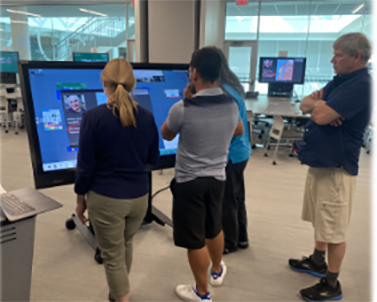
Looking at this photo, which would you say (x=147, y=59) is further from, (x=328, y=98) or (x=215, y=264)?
(x=215, y=264)

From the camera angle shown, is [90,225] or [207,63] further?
[90,225]

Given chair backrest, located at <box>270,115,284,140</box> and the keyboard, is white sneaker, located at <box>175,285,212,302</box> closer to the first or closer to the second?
the keyboard

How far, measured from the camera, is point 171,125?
1552 millimetres

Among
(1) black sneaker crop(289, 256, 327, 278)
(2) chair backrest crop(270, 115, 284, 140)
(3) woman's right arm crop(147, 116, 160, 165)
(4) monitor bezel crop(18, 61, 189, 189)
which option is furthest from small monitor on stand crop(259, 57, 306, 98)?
(3) woman's right arm crop(147, 116, 160, 165)

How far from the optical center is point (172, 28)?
259 centimetres

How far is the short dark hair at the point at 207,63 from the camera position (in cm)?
153

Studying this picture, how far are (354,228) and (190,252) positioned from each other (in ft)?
6.58

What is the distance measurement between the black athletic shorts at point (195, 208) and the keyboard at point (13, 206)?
0.72m

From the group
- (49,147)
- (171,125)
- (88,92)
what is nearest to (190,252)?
(171,125)

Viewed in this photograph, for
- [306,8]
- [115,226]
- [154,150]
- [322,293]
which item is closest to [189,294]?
[115,226]

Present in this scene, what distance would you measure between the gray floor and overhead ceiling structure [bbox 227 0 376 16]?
680 centimetres

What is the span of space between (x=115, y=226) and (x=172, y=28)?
1782 mm

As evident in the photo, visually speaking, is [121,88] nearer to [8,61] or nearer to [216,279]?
[216,279]

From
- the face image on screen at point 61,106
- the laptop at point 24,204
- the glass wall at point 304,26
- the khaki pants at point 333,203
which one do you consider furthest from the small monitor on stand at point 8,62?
the khaki pants at point 333,203
